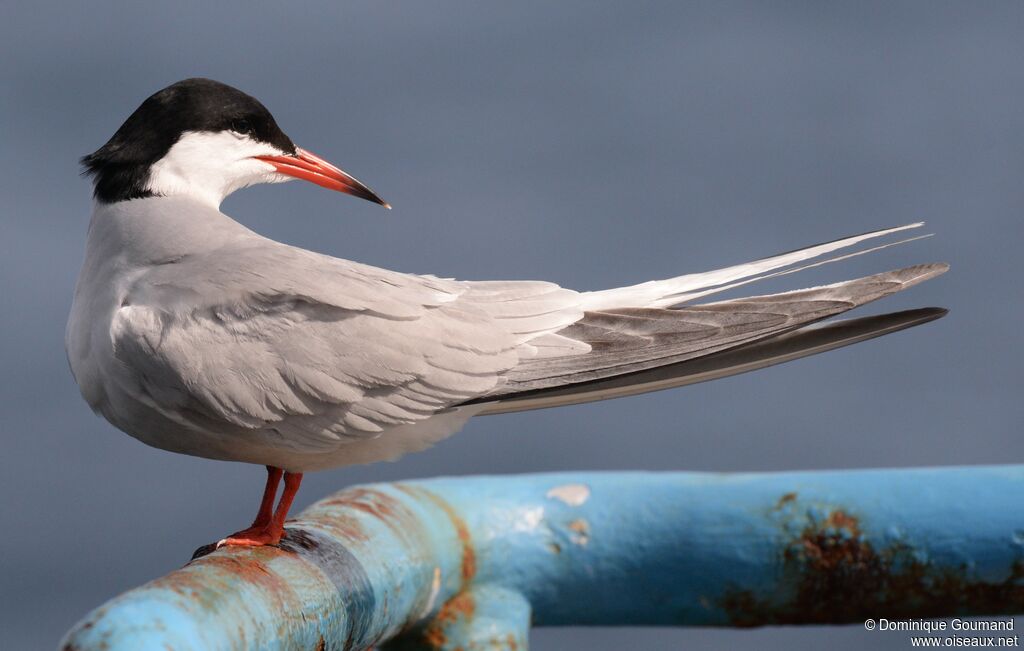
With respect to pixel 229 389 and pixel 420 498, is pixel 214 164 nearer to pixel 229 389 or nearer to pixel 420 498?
pixel 229 389

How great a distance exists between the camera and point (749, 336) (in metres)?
2.30

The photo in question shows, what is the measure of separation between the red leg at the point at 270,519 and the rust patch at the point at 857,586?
31.6 inches

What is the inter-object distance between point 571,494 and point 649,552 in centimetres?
19

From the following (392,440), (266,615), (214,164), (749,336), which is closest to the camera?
(266,615)

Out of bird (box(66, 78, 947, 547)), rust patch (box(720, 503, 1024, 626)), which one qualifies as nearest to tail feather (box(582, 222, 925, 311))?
bird (box(66, 78, 947, 547))

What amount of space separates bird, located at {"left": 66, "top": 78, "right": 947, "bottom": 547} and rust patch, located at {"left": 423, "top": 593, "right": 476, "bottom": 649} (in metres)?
0.31

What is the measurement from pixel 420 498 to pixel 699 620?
550 millimetres

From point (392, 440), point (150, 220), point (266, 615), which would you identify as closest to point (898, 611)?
point (392, 440)

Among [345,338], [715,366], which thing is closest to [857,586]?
[715,366]

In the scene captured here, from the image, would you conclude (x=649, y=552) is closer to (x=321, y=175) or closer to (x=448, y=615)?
(x=448, y=615)

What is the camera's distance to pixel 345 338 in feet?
7.81

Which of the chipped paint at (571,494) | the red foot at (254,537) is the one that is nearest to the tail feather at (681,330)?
the chipped paint at (571,494)

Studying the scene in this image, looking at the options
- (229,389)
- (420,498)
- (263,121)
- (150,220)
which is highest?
(263,121)

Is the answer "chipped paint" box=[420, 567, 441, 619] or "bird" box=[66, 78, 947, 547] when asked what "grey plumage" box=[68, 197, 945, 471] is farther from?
"chipped paint" box=[420, 567, 441, 619]
